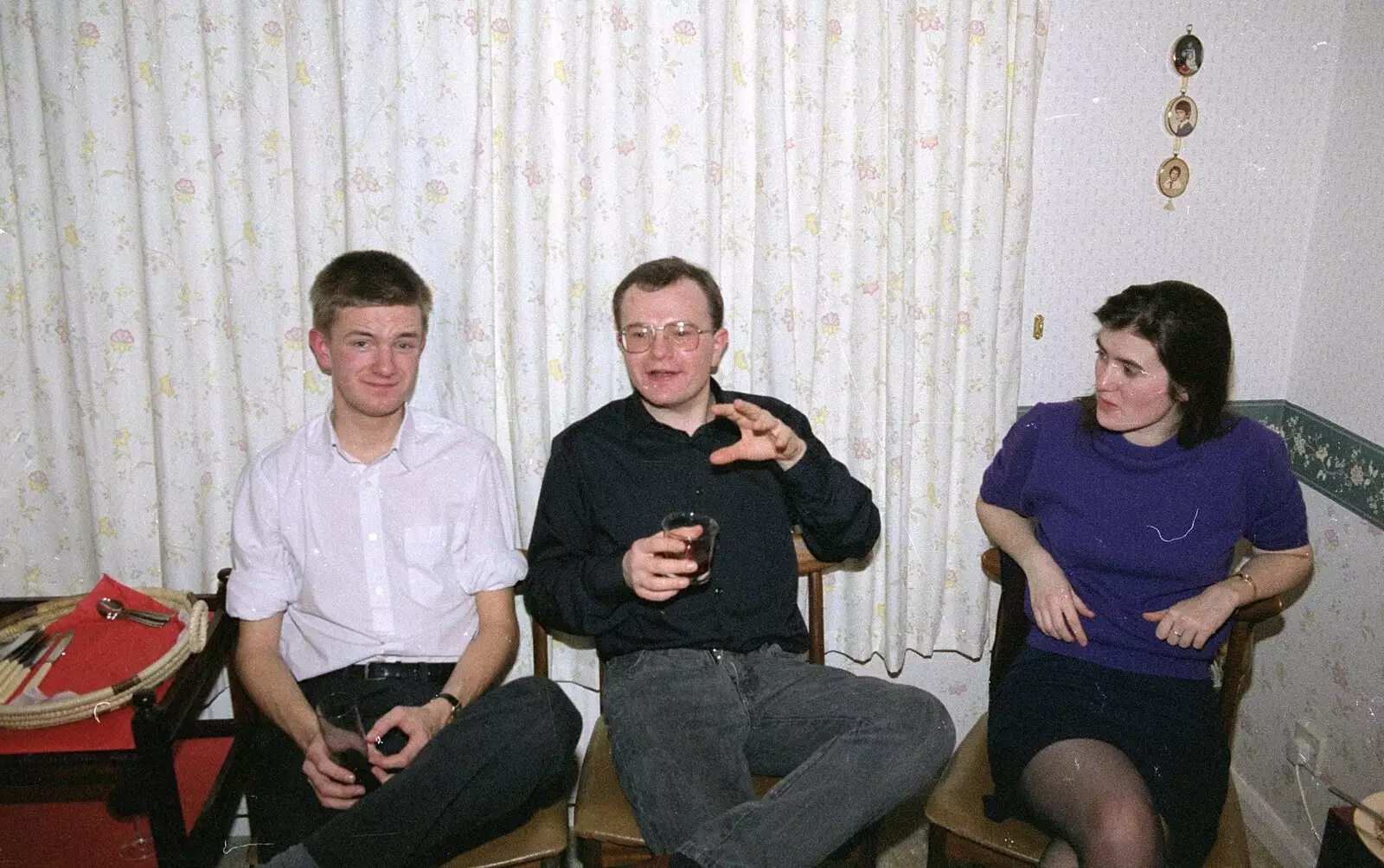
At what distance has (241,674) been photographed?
202 centimetres

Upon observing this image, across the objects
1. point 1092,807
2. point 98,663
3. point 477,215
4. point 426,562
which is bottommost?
point 1092,807

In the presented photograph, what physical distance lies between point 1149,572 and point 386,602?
64.9 inches

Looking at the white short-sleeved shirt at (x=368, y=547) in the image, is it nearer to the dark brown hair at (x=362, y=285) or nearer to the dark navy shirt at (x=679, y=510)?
the dark navy shirt at (x=679, y=510)

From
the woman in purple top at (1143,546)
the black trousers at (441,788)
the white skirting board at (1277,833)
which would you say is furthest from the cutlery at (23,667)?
the white skirting board at (1277,833)

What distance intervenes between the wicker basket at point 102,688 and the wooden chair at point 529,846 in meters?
0.67

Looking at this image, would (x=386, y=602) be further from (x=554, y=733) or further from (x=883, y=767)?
(x=883, y=767)

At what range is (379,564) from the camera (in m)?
2.08

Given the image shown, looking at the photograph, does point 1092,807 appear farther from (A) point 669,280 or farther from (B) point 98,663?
(B) point 98,663

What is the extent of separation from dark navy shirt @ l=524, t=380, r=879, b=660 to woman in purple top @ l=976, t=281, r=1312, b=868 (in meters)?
0.42

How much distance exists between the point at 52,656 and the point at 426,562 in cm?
74

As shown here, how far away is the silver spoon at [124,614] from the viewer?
202 cm

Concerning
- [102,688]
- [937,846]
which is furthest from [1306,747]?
[102,688]

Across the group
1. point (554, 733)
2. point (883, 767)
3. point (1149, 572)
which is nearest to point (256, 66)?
point (554, 733)

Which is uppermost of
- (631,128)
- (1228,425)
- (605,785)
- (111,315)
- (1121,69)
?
(1121,69)
